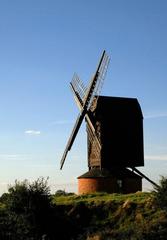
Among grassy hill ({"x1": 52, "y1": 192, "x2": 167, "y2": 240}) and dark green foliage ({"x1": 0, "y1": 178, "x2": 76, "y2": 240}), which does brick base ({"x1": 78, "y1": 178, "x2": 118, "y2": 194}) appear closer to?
grassy hill ({"x1": 52, "y1": 192, "x2": 167, "y2": 240})

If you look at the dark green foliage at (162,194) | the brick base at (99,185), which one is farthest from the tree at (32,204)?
the brick base at (99,185)

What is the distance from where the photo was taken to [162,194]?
1677 inches

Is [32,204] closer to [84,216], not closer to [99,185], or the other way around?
[84,216]

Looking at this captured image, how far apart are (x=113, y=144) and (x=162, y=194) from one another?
15240mm

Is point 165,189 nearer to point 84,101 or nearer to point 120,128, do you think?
point 120,128

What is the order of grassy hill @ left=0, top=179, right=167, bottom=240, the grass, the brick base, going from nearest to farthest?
grassy hill @ left=0, top=179, right=167, bottom=240 → the grass → the brick base

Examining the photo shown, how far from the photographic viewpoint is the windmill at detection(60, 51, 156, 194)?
188 feet

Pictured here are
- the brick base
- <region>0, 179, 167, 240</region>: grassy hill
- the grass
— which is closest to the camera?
<region>0, 179, 167, 240</region>: grassy hill

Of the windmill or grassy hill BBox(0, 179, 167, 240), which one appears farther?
the windmill

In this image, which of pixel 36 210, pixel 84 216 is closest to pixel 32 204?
pixel 36 210

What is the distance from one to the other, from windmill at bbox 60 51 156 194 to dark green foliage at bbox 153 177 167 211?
13.8 meters

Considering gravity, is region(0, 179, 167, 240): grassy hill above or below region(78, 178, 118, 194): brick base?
below

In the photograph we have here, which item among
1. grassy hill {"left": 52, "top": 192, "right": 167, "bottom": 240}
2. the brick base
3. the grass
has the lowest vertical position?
Result: grassy hill {"left": 52, "top": 192, "right": 167, "bottom": 240}

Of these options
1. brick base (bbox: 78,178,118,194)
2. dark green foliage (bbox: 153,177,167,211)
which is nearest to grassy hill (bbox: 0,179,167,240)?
dark green foliage (bbox: 153,177,167,211)
